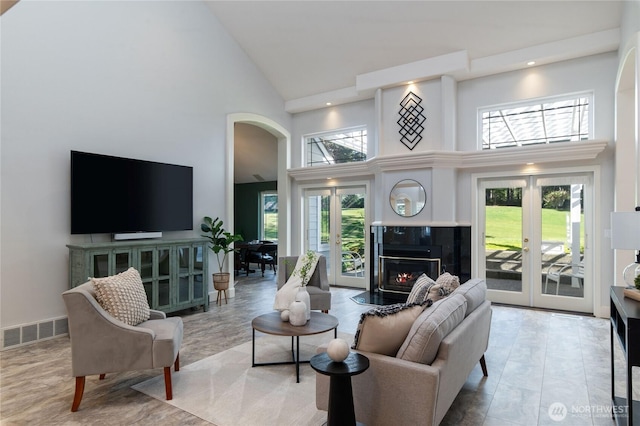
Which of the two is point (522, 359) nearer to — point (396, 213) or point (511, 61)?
point (396, 213)

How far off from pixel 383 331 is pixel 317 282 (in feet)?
9.80

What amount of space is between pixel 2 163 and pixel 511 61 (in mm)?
6715

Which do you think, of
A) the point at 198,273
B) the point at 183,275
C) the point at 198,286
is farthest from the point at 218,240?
the point at 183,275

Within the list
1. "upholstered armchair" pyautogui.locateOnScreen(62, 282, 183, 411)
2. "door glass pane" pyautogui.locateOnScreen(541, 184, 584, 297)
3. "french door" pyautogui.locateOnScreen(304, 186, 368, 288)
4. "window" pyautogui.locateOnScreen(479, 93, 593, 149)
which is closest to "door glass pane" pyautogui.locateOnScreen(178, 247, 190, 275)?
"upholstered armchair" pyautogui.locateOnScreen(62, 282, 183, 411)

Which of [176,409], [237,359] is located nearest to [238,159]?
[237,359]

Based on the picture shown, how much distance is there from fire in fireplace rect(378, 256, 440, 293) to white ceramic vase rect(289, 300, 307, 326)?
10.9ft

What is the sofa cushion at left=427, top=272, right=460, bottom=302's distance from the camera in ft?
9.21

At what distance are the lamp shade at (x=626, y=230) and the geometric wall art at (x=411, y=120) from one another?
3.98m

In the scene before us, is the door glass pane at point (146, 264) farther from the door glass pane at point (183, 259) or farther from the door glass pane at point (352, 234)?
the door glass pane at point (352, 234)

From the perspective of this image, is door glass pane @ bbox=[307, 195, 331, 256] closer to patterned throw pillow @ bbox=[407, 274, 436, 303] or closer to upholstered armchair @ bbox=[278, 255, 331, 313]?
upholstered armchair @ bbox=[278, 255, 331, 313]

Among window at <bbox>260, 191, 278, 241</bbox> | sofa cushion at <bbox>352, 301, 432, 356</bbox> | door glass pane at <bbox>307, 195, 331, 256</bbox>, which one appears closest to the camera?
sofa cushion at <bbox>352, 301, 432, 356</bbox>

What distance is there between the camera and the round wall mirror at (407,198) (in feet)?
20.1

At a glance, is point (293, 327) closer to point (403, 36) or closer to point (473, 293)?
point (473, 293)

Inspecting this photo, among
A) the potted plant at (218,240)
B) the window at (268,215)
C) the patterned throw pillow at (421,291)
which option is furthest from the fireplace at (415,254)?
the window at (268,215)
